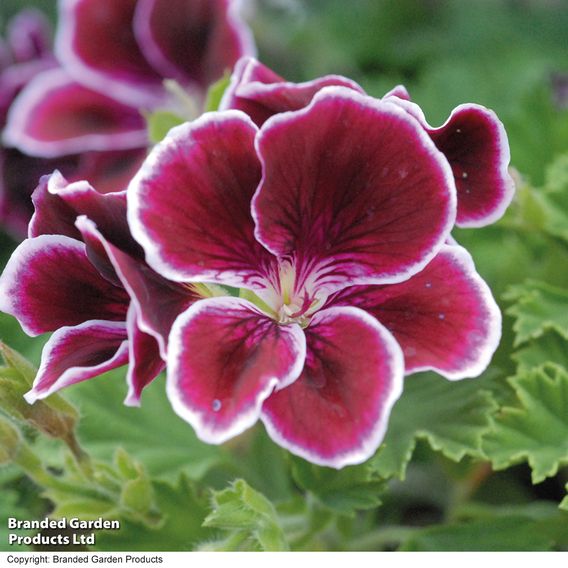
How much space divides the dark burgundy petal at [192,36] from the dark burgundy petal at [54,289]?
0.56 meters

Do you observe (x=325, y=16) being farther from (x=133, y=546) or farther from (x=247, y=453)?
(x=133, y=546)

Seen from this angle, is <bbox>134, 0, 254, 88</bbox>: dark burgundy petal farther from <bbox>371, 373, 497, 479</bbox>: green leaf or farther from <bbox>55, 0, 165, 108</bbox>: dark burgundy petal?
<bbox>371, 373, 497, 479</bbox>: green leaf

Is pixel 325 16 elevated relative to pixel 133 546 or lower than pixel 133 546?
elevated

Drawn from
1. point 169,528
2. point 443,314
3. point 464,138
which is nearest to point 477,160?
point 464,138

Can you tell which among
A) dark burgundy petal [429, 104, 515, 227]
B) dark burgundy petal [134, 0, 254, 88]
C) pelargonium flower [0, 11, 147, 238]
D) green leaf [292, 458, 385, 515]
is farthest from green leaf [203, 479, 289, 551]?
dark burgundy petal [134, 0, 254, 88]

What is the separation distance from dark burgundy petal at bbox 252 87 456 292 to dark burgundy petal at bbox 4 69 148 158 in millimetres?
584

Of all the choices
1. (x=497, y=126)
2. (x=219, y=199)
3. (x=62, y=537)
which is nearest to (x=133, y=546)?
(x=62, y=537)

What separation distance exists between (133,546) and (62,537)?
8cm

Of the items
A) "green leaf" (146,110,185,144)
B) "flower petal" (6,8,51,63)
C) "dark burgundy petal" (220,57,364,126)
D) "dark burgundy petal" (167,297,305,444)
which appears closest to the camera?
"dark burgundy petal" (167,297,305,444)

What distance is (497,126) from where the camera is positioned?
729 mm

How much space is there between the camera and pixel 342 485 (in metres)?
0.90

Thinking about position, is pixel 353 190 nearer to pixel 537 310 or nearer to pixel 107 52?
pixel 537 310

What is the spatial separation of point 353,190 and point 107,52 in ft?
2.20

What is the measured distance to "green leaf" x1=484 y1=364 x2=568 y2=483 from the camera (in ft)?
2.96
